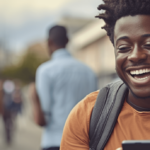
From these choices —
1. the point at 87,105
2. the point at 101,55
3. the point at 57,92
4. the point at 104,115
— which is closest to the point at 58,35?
the point at 57,92

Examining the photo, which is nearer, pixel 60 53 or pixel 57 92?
pixel 57 92

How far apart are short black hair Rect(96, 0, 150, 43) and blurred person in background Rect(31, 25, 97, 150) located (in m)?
1.63

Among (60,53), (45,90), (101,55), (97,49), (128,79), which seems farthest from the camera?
(97,49)

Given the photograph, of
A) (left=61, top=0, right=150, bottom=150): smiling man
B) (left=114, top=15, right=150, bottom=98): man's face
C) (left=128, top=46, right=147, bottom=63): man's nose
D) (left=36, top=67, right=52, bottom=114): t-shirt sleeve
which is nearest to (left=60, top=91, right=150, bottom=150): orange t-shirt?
(left=61, top=0, right=150, bottom=150): smiling man

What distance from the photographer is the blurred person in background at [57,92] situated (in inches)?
138

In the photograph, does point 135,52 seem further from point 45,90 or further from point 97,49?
point 97,49

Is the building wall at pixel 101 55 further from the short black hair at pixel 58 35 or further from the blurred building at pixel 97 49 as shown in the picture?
the short black hair at pixel 58 35

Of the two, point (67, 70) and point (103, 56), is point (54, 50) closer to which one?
point (67, 70)

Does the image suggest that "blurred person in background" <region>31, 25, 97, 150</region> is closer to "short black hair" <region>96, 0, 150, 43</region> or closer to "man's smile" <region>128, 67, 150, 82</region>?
"short black hair" <region>96, 0, 150, 43</region>

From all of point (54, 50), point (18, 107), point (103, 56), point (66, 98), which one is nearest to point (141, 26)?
point (66, 98)

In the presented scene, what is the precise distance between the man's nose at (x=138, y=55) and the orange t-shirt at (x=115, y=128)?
0.28 meters

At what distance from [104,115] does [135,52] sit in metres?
0.37

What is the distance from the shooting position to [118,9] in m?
1.84

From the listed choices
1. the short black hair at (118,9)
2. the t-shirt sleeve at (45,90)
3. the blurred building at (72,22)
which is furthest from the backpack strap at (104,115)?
the blurred building at (72,22)
